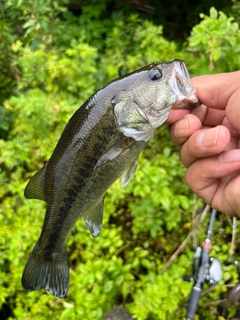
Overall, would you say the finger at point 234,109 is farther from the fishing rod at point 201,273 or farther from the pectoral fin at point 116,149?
the fishing rod at point 201,273

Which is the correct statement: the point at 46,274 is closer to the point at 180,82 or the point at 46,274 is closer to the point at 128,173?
the point at 128,173

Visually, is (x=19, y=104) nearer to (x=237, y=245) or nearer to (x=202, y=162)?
(x=202, y=162)

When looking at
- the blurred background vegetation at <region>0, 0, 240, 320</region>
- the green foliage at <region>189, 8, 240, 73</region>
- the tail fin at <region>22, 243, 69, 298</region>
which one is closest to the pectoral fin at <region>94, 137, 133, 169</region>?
the tail fin at <region>22, 243, 69, 298</region>

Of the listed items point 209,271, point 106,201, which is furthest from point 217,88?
point 106,201

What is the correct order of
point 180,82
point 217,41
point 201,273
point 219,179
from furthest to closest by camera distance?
point 217,41 → point 201,273 → point 219,179 → point 180,82

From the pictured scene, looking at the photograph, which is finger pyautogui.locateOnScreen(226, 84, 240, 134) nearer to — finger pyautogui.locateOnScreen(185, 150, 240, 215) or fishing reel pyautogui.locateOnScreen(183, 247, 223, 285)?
finger pyautogui.locateOnScreen(185, 150, 240, 215)

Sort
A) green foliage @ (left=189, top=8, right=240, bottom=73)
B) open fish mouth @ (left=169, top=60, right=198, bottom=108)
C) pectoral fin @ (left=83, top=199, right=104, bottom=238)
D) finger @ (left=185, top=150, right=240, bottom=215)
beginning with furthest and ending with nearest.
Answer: green foliage @ (left=189, top=8, right=240, bottom=73), pectoral fin @ (left=83, top=199, right=104, bottom=238), finger @ (left=185, top=150, right=240, bottom=215), open fish mouth @ (left=169, top=60, right=198, bottom=108)
